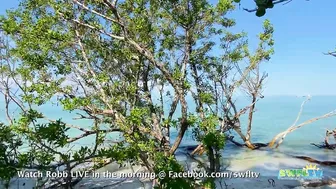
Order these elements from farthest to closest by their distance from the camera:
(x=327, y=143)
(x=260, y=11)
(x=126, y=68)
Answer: (x=327, y=143) → (x=126, y=68) → (x=260, y=11)

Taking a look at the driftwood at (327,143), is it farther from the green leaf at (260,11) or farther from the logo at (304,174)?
the green leaf at (260,11)

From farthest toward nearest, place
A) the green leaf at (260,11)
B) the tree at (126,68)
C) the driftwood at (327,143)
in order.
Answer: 1. the driftwood at (327,143)
2. the tree at (126,68)
3. the green leaf at (260,11)

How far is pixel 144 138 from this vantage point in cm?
695

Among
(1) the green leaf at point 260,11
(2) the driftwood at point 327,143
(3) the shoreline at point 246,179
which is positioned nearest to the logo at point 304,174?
(3) the shoreline at point 246,179

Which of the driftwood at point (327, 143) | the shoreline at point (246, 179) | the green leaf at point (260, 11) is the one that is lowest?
the shoreline at point (246, 179)

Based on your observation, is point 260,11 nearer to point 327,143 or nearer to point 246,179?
point 246,179

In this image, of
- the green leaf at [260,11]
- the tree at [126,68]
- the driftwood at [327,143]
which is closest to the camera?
the green leaf at [260,11]

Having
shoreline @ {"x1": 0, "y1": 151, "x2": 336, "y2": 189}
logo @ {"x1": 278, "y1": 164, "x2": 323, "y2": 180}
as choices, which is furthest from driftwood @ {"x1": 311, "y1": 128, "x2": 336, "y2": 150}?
logo @ {"x1": 278, "y1": 164, "x2": 323, "y2": 180}

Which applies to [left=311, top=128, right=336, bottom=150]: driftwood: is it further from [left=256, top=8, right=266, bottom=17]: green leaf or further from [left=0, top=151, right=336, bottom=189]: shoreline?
[left=256, top=8, right=266, bottom=17]: green leaf

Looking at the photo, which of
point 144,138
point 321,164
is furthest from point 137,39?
point 321,164

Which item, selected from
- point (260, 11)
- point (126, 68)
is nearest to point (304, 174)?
point (126, 68)

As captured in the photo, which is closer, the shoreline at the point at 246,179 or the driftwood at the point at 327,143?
the shoreline at the point at 246,179

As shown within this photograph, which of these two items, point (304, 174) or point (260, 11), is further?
point (304, 174)

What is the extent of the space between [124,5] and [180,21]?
138 cm
